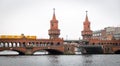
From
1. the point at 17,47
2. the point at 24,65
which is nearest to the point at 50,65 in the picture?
the point at 24,65

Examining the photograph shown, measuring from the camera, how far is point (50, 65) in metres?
114

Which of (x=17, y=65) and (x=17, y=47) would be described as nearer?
(x=17, y=65)

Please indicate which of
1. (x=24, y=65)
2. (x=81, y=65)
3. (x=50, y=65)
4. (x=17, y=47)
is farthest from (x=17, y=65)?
(x=17, y=47)

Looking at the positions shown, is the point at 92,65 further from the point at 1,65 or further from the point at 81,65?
the point at 1,65

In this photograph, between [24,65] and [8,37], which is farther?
[8,37]

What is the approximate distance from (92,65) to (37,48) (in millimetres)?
84935

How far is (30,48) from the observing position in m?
193

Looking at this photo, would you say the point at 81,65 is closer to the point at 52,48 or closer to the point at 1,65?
the point at 1,65

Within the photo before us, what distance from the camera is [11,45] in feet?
647

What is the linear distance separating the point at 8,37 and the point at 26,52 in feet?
41.7

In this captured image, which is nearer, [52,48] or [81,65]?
[81,65]

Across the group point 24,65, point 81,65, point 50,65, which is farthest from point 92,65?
point 24,65

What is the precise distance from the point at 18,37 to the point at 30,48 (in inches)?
396

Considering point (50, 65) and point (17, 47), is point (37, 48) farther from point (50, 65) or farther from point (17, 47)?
point (50, 65)
